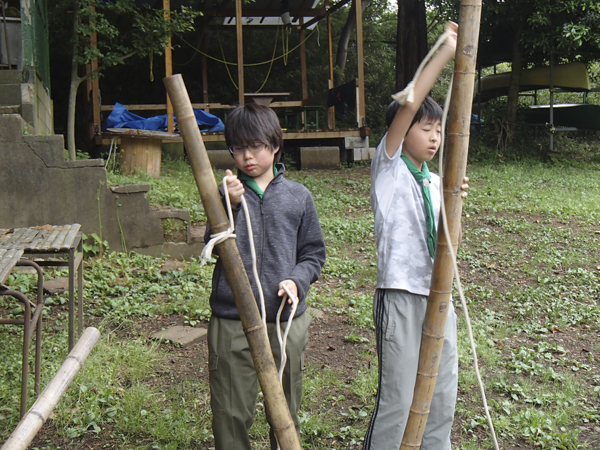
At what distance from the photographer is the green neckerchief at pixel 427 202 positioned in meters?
2.19

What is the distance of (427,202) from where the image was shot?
2229mm

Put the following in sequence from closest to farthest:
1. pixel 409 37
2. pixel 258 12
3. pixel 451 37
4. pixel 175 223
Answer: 1. pixel 451 37
2. pixel 175 223
3. pixel 258 12
4. pixel 409 37

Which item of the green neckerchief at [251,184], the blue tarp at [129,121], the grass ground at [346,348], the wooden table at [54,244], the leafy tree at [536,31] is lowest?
the grass ground at [346,348]

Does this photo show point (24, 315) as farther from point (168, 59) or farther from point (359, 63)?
point (359, 63)

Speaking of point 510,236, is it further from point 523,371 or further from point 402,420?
point 402,420

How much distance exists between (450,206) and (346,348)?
259 cm

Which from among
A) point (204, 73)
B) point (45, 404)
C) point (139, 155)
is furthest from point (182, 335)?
point (204, 73)

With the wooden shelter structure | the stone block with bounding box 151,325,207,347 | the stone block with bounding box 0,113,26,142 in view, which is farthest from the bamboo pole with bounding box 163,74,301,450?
the wooden shelter structure

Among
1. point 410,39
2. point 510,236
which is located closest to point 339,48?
point 410,39

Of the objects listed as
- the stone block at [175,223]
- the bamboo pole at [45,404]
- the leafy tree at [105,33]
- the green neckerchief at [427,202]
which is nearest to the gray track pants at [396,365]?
the green neckerchief at [427,202]

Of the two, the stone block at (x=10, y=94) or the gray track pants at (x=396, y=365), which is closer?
the gray track pants at (x=396, y=365)

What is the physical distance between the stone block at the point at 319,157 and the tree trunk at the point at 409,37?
7.01ft

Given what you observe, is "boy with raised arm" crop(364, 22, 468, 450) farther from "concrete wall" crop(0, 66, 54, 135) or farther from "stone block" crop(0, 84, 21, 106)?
"stone block" crop(0, 84, 21, 106)

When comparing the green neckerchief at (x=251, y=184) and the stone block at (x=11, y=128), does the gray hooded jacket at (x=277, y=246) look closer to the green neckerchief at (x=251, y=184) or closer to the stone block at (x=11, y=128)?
the green neckerchief at (x=251, y=184)
